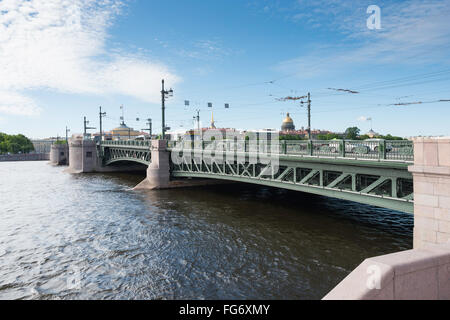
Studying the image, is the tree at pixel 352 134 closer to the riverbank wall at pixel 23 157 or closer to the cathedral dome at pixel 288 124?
the cathedral dome at pixel 288 124

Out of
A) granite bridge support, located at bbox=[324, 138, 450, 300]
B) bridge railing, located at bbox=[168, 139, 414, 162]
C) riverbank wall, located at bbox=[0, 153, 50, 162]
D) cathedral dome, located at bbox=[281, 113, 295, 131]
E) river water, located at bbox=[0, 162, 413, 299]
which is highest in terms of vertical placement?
Result: cathedral dome, located at bbox=[281, 113, 295, 131]

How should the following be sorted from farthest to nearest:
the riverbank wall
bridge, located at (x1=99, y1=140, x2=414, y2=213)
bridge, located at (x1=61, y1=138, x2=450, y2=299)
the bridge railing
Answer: the riverbank wall
bridge, located at (x1=99, y1=140, x2=414, y2=213)
the bridge railing
bridge, located at (x1=61, y1=138, x2=450, y2=299)

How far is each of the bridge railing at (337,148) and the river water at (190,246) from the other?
3.96 m

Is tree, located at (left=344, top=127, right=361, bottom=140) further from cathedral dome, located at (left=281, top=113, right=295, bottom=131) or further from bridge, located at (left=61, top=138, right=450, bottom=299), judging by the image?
cathedral dome, located at (left=281, top=113, right=295, bottom=131)

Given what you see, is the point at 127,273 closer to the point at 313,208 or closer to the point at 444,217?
the point at 444,217

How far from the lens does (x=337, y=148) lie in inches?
577

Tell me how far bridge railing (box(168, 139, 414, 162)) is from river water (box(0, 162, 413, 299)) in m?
3.96

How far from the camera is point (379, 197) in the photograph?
12594mm

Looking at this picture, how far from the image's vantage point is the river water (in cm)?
1027

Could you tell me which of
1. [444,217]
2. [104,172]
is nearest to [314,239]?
[444,217]

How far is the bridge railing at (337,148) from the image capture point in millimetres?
11683

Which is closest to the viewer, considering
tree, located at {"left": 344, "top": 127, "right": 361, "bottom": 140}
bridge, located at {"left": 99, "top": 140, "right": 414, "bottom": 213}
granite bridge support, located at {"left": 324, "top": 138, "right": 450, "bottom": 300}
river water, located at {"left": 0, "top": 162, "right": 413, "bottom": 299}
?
granite bridge support, located at {"left": 324, "top": 138, "right": 450, "bottom": 300}

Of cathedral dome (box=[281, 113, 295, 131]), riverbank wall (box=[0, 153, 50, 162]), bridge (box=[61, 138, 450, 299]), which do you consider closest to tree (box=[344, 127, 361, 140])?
bridge (box=[61, 138, 450, 299])
